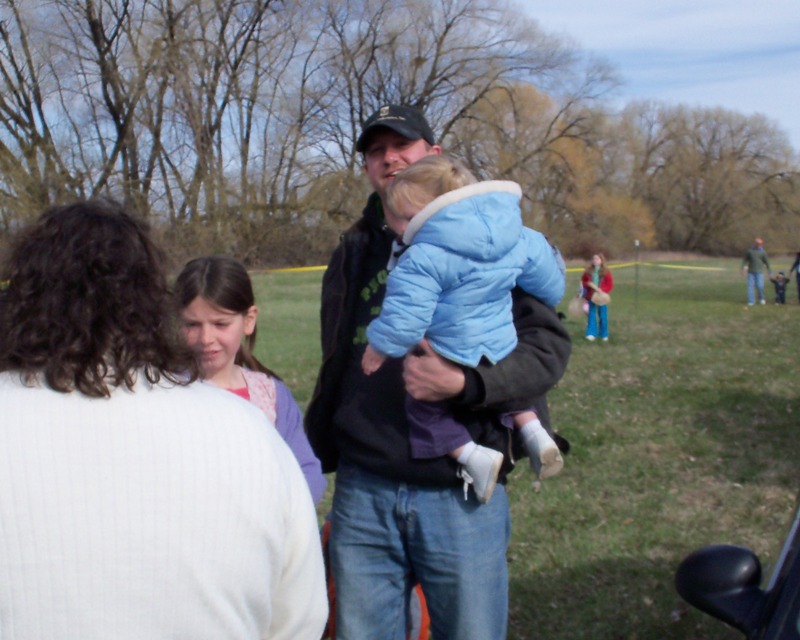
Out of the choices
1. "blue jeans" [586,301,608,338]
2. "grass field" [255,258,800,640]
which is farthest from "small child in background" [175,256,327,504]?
"blue jeans" [586,301,608,338]

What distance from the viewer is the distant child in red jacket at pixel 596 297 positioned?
14578 mm


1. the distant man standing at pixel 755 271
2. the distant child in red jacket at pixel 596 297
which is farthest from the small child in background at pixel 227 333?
the distant man standing at pixel 755 271

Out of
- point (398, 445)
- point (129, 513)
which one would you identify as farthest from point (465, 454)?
point (129, 513)

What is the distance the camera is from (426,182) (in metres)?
2.41

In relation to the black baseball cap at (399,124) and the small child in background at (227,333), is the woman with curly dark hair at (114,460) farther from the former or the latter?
the black baseball cap at (399,124)

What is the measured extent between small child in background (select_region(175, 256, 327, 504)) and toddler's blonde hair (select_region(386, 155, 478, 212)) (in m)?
0.67

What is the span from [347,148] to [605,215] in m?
18.9

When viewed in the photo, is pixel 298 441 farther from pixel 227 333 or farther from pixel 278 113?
pixel 278 113

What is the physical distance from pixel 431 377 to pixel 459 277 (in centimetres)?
29

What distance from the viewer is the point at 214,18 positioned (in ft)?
110

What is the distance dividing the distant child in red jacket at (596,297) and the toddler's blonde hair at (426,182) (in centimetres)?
1221

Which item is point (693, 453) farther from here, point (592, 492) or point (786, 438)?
point (592, 492)

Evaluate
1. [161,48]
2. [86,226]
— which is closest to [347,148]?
[161,48]

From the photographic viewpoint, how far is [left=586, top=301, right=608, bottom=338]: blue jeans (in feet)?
48.7
